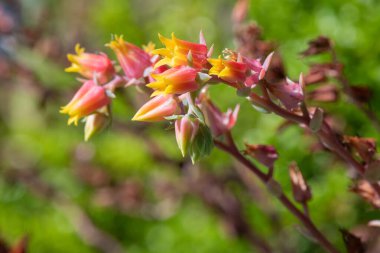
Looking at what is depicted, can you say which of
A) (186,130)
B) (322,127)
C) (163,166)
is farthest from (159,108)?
(163,166)

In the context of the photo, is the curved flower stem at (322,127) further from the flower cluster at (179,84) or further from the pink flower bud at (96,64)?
the pink flower bud at (96,64)

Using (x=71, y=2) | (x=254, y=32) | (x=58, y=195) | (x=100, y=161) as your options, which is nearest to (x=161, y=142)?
(x=100, y=161)

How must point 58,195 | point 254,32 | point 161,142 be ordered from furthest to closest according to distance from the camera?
point 161,142 → point 58,195 → point 254,32

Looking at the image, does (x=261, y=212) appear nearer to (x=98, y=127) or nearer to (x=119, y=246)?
(x=119, y=246)

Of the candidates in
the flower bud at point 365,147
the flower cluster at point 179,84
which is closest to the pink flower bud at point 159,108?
the flower cluster at point 179,84

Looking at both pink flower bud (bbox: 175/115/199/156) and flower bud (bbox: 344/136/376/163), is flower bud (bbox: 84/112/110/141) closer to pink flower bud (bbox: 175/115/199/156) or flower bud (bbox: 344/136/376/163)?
pink flower bud (bbox: 175/115/199/156)

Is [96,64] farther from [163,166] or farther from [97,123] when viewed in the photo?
[163,166]
